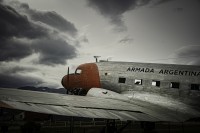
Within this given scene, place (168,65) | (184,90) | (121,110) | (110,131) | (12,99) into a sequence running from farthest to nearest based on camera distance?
(168,65)
(184,90)
(110,131)
(121,110)
(12,99)

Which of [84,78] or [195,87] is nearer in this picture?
[195,87]

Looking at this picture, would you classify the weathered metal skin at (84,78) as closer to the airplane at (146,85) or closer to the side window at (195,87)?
the airplane at (146,85)

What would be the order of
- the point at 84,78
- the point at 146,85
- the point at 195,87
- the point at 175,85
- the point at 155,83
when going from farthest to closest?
the point at 84,78
the point at 146,85
the point at 155,83
the point at 175,85
the point at 195,87

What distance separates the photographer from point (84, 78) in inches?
699

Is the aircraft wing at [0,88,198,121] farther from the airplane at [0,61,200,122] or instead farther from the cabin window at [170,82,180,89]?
the cabin window at [170,82,180,89]

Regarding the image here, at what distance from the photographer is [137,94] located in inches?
572

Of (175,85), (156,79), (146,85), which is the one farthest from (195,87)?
(146,85)

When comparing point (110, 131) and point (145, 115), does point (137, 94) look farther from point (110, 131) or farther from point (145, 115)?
point (145, 115)

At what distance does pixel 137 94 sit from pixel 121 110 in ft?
22.7

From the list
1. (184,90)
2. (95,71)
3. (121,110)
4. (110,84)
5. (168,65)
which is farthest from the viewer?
(95,71)

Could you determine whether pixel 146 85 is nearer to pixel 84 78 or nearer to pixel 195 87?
pixel 195 87

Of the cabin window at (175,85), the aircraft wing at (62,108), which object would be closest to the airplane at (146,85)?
the cabin window at (175,85)

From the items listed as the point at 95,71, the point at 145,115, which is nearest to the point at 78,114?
the point at 145,115

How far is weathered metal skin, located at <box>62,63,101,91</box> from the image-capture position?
56.0ft
